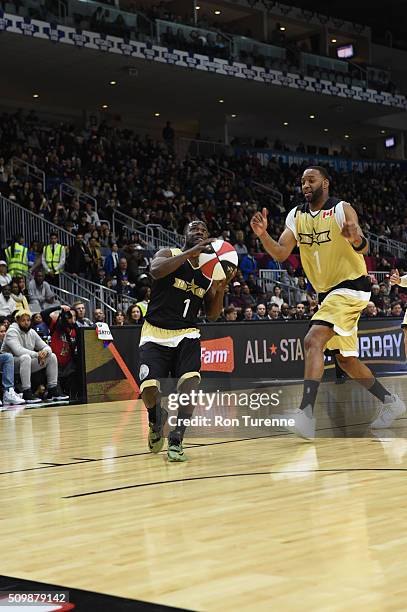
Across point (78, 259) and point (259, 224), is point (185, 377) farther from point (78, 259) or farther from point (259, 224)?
point (78, 259)

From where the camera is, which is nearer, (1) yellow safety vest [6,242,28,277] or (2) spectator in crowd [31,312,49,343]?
(2) spectator in crowd [31,312,49,343]

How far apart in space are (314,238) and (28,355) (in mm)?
7565

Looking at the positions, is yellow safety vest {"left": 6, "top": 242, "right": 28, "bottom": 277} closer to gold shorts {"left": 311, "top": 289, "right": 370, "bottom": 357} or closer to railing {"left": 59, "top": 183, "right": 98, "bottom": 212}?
railing {"left": 59, "top": 183, "right": 98, "bottom": 212}

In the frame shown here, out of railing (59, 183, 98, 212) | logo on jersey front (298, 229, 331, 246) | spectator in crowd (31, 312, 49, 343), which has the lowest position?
spectator in crowd (31, 312, 49, 343)

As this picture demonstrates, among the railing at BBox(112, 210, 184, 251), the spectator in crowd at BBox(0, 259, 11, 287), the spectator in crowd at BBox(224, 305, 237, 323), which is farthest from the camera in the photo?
the railing at BBox(112, 210, 184, 251)

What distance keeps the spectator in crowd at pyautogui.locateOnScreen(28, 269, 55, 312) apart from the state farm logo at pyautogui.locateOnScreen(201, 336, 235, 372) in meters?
3.62

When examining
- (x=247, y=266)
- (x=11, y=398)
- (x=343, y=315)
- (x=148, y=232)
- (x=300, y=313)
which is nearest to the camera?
(x=343, y=315)

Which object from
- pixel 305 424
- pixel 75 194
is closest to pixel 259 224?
pixel 305 424

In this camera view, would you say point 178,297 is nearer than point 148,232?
Yes

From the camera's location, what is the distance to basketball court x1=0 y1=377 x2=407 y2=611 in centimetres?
352

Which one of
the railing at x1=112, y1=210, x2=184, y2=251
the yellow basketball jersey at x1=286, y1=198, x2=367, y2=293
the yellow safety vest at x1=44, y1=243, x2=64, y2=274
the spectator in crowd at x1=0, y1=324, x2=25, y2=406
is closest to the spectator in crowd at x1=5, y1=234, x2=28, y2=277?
the yellow safety vest at x1=44, y1=243, x2=64, y2=274

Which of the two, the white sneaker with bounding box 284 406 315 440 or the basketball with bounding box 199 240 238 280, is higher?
the basketball with bounding box 199 240 238 280

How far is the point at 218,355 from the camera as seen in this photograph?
1659 centimetres

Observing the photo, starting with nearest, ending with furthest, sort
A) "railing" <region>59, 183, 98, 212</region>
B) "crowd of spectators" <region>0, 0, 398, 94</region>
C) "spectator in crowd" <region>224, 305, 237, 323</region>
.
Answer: "spectator in crowd" <region>224, 305, 237, 323</region>
"railing" <region>59, 183, 98, 212</region>
"crowd of spectators" <region>0, 0, 398, 94</region>
